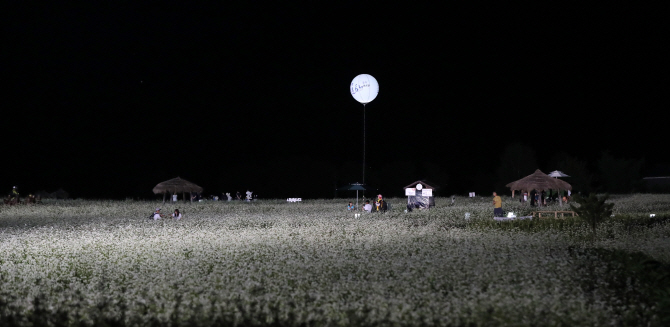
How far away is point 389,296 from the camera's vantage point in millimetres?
8672

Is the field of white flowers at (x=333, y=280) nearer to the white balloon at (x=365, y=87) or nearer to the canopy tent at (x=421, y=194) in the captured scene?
the white balloon at (x=365, y=87)

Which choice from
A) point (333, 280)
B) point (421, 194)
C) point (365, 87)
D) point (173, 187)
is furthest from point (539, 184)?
point (333, 280)

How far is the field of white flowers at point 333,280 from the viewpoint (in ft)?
25.3

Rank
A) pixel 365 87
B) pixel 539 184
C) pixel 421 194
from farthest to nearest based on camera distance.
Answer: pixel 421 194
pixel 539 184
pixel 365 87

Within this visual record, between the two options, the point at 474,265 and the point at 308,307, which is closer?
the point at 308,307

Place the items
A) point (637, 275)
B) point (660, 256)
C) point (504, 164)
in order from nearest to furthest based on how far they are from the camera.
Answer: point (637, 275), point (660, 256), point (504, 164)

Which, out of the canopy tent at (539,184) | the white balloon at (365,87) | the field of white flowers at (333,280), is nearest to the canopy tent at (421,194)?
the canopy tent at (539,184)

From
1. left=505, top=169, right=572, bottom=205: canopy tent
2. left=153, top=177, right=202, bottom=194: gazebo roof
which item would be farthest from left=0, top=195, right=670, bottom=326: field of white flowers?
left=153, top=177, right=202, bottom=194: gazebo roof

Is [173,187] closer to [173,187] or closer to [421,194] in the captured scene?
[173,187]

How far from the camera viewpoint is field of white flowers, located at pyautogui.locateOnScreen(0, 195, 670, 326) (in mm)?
7715

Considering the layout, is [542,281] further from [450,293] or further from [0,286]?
[0,286]

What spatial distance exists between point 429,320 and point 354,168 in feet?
248

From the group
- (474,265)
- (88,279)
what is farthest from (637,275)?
(88,279)

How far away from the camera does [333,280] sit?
10.1 metres
